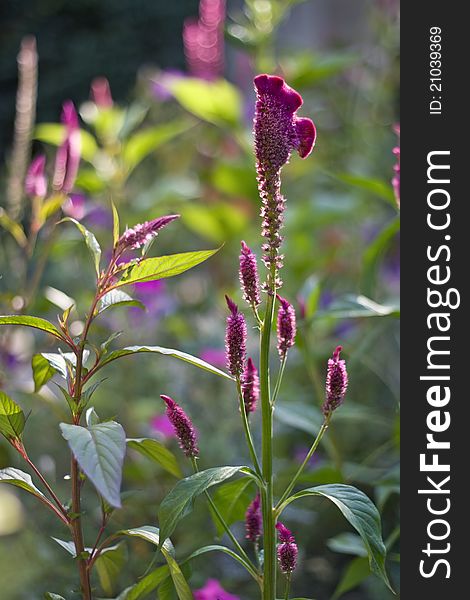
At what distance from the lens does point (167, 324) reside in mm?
2035

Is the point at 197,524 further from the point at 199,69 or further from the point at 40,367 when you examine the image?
the point at 199,69

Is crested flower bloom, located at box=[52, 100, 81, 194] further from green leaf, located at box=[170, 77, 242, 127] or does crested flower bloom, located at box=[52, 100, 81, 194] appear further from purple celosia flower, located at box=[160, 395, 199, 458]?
green leaf, located at box=[170, 77, 242, 127]

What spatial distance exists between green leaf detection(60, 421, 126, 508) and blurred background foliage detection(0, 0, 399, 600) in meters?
0.21

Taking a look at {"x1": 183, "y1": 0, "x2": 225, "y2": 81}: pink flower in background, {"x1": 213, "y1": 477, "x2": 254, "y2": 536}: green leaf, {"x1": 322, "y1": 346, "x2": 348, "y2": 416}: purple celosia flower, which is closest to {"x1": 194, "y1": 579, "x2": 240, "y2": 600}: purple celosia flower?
{"x1": 213, "y1": 477, "x2": 254, "y2": 536}: green leaf

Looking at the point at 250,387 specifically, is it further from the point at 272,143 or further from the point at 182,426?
the point at 272,143

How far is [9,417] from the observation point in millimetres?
803

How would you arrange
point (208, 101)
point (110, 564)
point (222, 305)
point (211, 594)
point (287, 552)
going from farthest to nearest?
1. point (222, 305)
2. point (208, 101)
3. point (211, 594)
4. point (110, 564)
5. point (287, 552)

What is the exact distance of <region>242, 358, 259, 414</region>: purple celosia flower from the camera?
0.81 meters

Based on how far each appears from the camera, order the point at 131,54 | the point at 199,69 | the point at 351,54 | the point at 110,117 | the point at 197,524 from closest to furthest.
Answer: the point at 197,524 → the point at 110,117 → the point at 351,54 → the point at 199,69 → the point at 131,54

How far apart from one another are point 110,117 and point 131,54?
3383mm

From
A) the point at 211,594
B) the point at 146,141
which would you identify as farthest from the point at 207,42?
the point at 211,594

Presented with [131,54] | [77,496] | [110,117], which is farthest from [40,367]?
[131,54]

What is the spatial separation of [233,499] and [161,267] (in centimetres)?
25

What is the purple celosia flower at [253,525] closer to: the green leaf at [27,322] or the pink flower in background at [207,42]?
the green leaf at [27,322]
